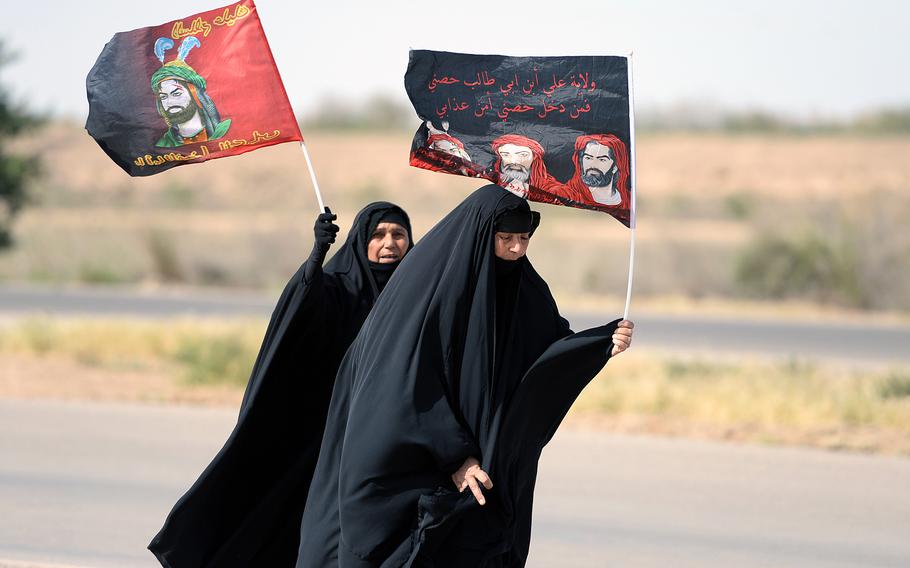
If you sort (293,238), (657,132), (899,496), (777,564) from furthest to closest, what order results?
(657,132) → (293,238) → (899,496) → (777,564)

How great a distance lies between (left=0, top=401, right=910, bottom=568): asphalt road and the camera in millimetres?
7215

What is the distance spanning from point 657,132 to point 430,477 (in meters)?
68.3

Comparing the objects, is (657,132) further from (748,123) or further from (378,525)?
(378,525)

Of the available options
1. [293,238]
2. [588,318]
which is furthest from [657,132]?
[588,318]

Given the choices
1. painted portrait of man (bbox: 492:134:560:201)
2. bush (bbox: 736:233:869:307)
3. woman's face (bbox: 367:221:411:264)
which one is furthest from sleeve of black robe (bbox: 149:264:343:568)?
bush (bbox: 736:233:869:307)

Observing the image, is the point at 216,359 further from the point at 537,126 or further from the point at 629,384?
the point at 537,126

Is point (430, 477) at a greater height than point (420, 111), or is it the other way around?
point (420, 111)

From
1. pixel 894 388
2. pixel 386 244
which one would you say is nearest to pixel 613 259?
pixel 894 388

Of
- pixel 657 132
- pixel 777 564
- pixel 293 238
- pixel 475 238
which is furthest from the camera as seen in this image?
pixel 657 132

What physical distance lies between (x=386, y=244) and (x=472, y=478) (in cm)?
162

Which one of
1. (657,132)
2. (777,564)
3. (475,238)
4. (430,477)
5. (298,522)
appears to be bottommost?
(777,564)

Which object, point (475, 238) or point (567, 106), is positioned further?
point (567, 106)

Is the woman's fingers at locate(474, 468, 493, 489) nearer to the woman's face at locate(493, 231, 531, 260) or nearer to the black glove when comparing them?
the woman's face at locate(493, 231, 531, 260)

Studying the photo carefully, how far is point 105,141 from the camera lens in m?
5.70
